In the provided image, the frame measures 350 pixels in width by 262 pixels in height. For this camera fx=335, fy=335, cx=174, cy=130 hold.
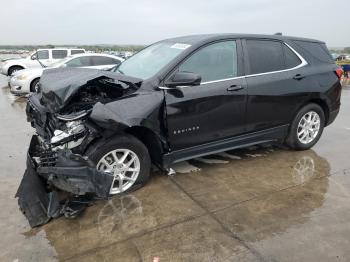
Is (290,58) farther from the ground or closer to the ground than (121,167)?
farther from the ground

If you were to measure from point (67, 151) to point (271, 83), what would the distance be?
2.82 metres

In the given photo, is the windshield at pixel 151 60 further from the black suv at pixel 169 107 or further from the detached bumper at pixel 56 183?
the detached bumper at pixel 56 183

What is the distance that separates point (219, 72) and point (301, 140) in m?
1.95

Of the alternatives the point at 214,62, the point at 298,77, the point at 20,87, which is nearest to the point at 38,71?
the point at 20,87

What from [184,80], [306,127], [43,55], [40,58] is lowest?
[306,127]

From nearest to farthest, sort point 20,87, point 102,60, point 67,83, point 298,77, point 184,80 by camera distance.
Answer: point 67,83
point 184,80
point 298,77
point 20,87
point 102,60

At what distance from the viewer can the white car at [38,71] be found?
409 inches

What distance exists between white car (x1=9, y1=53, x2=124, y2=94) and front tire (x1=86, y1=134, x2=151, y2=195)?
671cm

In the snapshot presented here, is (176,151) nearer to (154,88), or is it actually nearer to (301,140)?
(154,88)

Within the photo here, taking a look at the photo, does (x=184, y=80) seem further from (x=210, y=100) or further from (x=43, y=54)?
(x=43, y=54)

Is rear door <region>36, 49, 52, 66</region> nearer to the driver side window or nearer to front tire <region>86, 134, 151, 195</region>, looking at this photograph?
the driver side window

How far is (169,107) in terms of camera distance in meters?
3.77

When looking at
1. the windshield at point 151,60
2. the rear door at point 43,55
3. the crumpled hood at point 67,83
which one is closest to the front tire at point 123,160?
the crumpled hood at point 67,83

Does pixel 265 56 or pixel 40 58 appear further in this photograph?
pixel 40 58
